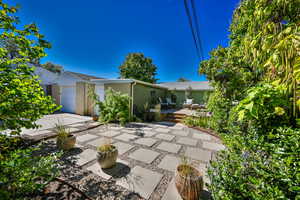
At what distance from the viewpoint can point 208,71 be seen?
5.23 metres

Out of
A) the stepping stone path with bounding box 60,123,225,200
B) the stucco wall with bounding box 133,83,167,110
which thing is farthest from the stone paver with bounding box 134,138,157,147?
the stucco wall with bounding box 133,83,167,110

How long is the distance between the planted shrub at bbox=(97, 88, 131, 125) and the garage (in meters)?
4.14

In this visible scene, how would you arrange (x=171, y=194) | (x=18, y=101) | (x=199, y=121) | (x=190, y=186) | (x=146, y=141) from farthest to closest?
1. (x=199, y=121)
2. (x=146, y=141)
3. (x=171, y=194)
4. (x=190, y=186)
5. (x=18, y=101)

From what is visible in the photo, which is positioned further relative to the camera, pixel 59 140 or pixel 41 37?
pixel 59 140

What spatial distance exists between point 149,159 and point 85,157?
1647 mm

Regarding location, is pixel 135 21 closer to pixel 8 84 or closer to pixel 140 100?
pixel 140 100

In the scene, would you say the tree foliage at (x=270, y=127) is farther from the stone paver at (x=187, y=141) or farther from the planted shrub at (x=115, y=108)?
the planted shrub at (x=115, y=108)

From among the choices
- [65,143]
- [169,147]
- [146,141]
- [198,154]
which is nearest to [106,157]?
[65,143]

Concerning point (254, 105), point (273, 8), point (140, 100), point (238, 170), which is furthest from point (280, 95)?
point (140, 100)

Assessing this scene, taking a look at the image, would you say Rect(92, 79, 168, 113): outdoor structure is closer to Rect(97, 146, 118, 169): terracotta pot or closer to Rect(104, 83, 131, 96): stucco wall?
Rect(104, 83, 131, 96): stucco wall

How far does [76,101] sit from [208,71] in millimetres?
9167

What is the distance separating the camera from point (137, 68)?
64.0 ft

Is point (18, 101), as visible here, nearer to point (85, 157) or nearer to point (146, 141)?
point (85, 157)

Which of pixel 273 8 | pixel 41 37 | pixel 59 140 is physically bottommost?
pixel 59 140
